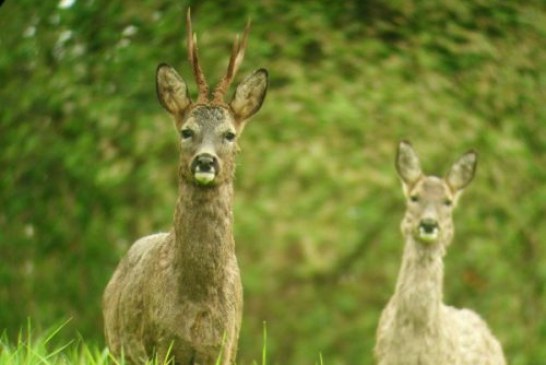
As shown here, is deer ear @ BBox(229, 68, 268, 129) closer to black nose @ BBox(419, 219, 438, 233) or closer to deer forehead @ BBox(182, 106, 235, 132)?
deer forehead @ BBox(182, 106, 235, 132)

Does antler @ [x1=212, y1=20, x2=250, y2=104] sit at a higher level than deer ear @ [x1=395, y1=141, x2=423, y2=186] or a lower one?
higher

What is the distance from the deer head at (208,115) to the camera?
18.7 feet

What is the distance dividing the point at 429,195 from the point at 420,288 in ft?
1.73

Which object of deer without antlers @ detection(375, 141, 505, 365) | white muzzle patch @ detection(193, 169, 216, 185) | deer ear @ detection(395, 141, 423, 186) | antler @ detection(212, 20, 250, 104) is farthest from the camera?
deer ear @ detection(395, 141, 423, 186)

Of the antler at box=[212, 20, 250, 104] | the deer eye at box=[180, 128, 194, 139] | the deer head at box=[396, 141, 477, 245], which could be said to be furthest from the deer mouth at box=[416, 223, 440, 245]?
the deer eye at box=[180, 128, 194, 139]

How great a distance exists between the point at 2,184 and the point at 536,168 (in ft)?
10.1

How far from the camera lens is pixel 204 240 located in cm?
580

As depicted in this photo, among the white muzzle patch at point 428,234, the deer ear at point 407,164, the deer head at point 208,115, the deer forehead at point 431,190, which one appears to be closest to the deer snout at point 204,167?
the deer head at point 208,115

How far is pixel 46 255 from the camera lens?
8.46 meters

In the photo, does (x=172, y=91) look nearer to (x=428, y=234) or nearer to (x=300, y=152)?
(x=428, y=234)

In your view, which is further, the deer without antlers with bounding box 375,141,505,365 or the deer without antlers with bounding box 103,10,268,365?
the deer without antlers with bounding box 375,141,505,365

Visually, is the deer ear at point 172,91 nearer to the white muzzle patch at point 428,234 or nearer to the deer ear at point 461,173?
the white muzzle patch at point 428,234

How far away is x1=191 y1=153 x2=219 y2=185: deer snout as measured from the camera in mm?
5648

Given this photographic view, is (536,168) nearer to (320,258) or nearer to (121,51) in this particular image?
(320,258)
